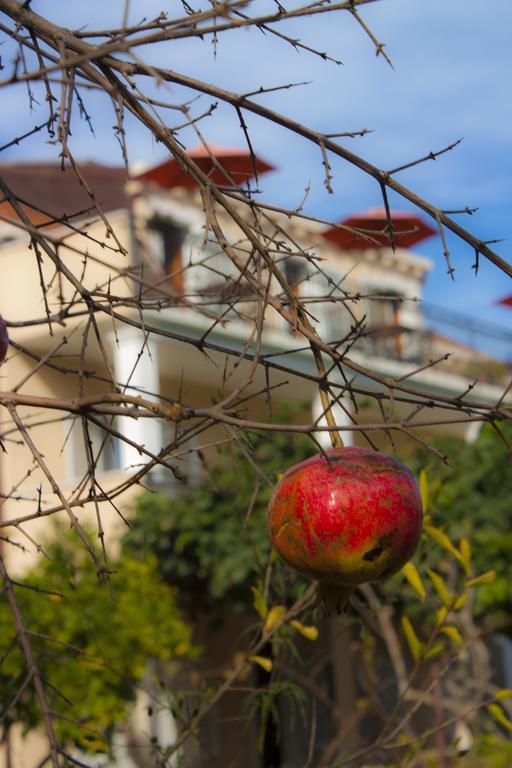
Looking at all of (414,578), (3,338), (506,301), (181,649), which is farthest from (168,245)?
(3,338)

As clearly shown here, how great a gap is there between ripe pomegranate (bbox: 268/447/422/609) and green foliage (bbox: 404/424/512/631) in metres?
9.52

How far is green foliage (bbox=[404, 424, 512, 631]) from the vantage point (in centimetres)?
1188

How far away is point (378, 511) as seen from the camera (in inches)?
68.2

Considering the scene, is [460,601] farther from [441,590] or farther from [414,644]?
[414,644]

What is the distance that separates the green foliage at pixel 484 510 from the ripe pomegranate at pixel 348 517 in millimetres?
9521

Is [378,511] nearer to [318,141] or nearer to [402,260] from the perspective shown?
[318,141]

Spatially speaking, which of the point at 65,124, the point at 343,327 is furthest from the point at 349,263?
the point at 65,124

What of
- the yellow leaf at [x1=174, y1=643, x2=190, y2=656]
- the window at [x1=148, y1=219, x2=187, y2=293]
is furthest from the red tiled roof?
the yellow leaf at [x1=174, y1=643, x2=190, y2=656]

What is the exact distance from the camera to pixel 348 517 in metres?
1.73

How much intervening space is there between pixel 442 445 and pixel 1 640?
544 cm

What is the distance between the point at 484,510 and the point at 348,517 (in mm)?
11008

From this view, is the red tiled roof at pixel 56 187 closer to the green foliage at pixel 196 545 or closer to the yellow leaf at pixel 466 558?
the green foliage at pixel 196 545

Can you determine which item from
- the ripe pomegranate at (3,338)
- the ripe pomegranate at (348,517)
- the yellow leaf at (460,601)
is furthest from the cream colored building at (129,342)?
the ripe pomegranate at (348,517)

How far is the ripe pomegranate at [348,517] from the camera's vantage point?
173cm
